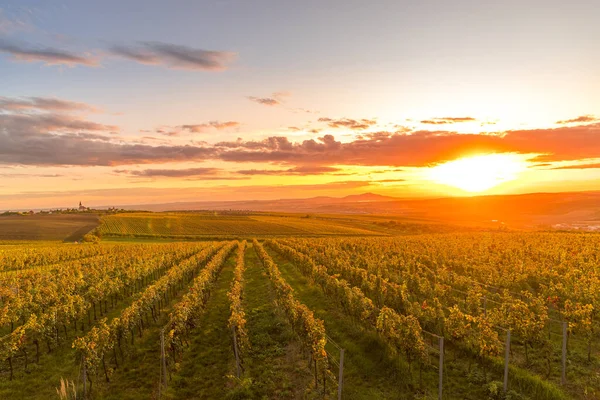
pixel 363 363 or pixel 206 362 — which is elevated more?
pixel 363 363

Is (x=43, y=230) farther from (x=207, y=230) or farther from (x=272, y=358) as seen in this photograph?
(x=272, y=358)

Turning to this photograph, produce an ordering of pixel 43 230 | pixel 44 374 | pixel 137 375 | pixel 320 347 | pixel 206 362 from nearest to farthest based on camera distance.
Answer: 1. pixel 320 347
2. pixel 137 375
3. pixel 44 374
4. pixel 206 362
5. pixel 43 230

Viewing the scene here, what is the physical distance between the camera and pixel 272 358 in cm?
1476

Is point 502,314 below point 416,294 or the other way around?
the other way around

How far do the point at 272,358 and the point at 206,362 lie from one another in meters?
2.77

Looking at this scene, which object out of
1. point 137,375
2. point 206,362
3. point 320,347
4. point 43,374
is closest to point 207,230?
point 43,374

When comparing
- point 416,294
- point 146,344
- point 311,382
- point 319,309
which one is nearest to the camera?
point 311,382

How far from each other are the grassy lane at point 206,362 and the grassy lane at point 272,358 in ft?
3.41

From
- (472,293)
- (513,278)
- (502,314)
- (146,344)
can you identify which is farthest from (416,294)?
(146,344)

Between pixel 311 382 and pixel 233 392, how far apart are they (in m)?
2.76

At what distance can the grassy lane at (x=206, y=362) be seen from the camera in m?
12.4

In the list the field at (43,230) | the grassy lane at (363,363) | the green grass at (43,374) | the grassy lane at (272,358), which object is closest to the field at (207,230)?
the field at (43,230)

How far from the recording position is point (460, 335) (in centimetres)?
1337

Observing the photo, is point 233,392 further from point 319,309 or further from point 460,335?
point 319,309
